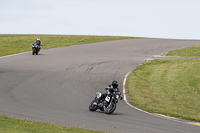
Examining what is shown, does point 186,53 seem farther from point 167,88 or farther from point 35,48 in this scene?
point 167,88

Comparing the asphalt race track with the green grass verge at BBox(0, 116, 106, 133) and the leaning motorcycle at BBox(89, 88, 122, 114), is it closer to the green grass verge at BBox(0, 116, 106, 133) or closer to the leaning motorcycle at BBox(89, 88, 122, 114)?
the leaning motorcycle at BBox(89, 88, 122, 114)

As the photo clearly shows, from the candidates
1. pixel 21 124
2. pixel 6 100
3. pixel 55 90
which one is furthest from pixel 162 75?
pixel 21 124

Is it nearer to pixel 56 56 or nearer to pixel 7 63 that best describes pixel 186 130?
pixel 7 63

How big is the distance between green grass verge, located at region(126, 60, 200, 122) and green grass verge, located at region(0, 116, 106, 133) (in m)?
7.93

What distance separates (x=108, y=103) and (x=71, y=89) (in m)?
7.14

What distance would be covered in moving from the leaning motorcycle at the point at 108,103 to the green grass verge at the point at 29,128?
483cm

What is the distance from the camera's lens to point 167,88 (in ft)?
85.4

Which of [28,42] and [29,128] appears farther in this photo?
[28,42]

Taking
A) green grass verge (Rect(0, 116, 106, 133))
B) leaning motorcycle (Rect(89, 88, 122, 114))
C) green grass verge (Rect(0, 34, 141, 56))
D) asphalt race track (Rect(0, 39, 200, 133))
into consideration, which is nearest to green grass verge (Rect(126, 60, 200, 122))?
asphalt race track (Rect(0, 39, 200, 133))

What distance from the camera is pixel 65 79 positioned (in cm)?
2681

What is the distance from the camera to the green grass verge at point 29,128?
1083 centimetres

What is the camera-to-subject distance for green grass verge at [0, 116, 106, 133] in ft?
35.5

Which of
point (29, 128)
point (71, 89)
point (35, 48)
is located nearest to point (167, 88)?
point (71, 89)

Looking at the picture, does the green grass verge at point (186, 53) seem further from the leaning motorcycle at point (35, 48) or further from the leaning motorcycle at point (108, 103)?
the leaning motorcycle at point (108, 103)
